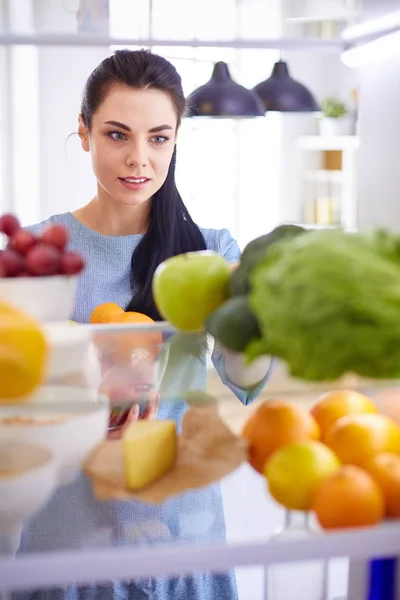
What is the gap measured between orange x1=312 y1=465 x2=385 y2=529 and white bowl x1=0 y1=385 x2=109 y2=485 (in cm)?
18

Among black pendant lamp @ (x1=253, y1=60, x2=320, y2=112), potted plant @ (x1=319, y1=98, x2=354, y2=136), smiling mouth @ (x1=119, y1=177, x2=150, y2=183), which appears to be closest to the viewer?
smiling mouth @ (x1=119, y1=177, x2=150, y2=183)

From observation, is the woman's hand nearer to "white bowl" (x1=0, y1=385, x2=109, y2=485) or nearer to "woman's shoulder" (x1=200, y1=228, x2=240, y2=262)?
"white bowl" (x1=0, y1=385, x2=109, y2=485)

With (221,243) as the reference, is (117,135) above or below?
above

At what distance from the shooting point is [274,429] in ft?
2.26

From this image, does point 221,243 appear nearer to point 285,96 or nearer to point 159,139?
point 159,139

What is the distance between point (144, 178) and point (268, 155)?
4.53 meters

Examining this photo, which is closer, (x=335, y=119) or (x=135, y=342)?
(x=135, y=342)

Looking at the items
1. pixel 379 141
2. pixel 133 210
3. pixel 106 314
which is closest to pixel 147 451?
pixel 106 314

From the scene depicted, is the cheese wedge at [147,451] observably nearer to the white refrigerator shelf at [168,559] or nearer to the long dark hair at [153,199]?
the white refrigerator shelf at [168,559]

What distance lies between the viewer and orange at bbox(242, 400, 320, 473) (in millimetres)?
683

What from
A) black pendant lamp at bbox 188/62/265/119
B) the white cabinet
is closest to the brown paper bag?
black pendant lamp at bbox 188/62/265/119

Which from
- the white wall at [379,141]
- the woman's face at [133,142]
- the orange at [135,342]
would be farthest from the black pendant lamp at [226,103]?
the orange at [135,342]

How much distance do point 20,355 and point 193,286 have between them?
23 cm

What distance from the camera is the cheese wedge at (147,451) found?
0.69 meters
